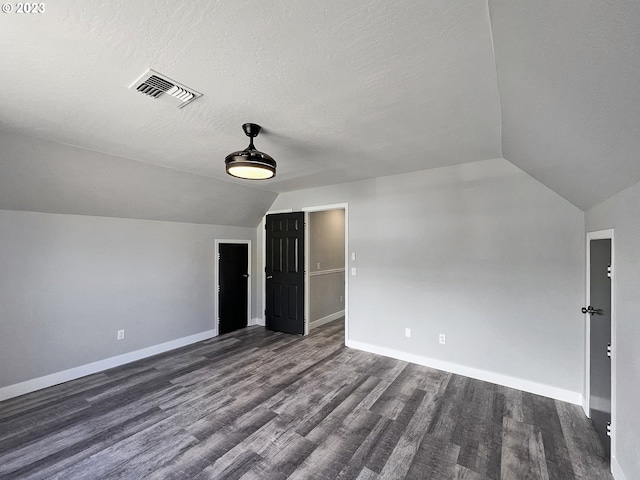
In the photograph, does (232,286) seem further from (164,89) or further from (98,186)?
(164,89)

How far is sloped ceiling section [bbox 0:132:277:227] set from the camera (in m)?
2.59

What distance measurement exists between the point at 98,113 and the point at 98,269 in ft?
7.51

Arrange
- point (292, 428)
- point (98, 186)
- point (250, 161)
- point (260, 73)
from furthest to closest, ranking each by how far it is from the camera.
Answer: point (98, 186)
point (292, 428)
point (250, 161)
point (260, 73)

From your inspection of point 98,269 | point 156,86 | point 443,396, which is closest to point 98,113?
point 156,86

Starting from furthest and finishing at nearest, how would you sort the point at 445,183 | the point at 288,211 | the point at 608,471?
the point at 288,211
the point at 445,183
the point at 608,471

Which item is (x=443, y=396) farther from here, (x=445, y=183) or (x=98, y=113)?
(x=98, y=113)

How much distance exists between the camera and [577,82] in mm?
1090

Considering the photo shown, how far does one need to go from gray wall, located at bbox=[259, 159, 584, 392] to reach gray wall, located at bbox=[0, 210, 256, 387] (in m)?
2.73

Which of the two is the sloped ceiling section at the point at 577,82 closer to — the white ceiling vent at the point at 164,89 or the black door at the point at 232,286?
the white ceiling vent at the point at 164,89

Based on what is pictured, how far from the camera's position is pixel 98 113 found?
2.06 meters

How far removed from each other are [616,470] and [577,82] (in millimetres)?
2438

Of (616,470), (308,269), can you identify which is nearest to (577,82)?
(616,470)

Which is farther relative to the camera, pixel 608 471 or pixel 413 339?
pixel 413 339

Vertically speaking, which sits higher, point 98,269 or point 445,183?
point 445,183
